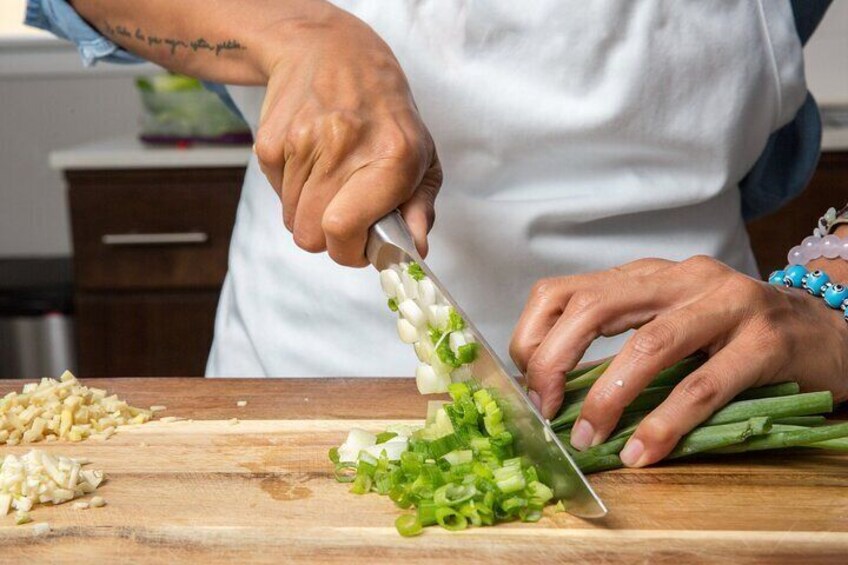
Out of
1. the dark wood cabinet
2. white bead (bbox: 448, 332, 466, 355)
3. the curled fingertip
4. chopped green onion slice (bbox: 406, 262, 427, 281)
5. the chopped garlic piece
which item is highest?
chopped green onion slice (bbox: 406, 262, 427, 281)

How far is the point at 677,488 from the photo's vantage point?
1.00 metres

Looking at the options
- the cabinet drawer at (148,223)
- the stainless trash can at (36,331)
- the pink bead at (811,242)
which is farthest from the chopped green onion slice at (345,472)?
the stainless trash can at (36,331)

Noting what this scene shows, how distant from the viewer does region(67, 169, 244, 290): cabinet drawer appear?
270 cm

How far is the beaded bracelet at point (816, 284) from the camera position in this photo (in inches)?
45.7

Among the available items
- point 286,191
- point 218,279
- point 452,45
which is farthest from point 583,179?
point 218,279

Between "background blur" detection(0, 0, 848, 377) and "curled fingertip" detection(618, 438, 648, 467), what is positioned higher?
"curled fingertip" detection(618, 438, 648, 467)

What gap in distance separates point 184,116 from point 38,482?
191 cm

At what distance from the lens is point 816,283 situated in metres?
1.18

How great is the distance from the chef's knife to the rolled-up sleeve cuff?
2.08ft

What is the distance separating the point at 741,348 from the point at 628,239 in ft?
1.21

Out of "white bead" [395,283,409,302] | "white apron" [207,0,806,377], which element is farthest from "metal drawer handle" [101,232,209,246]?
"white bead" [395,283,409,302]

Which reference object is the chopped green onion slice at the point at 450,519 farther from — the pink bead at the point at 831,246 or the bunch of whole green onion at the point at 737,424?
the pink bead at the point at 831,246

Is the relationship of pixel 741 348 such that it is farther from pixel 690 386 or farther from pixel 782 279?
pixel 782 279

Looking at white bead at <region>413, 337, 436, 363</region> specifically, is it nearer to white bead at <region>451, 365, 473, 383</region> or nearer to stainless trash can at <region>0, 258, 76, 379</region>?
white bead at <region>451, 365, 473, 383</region>
